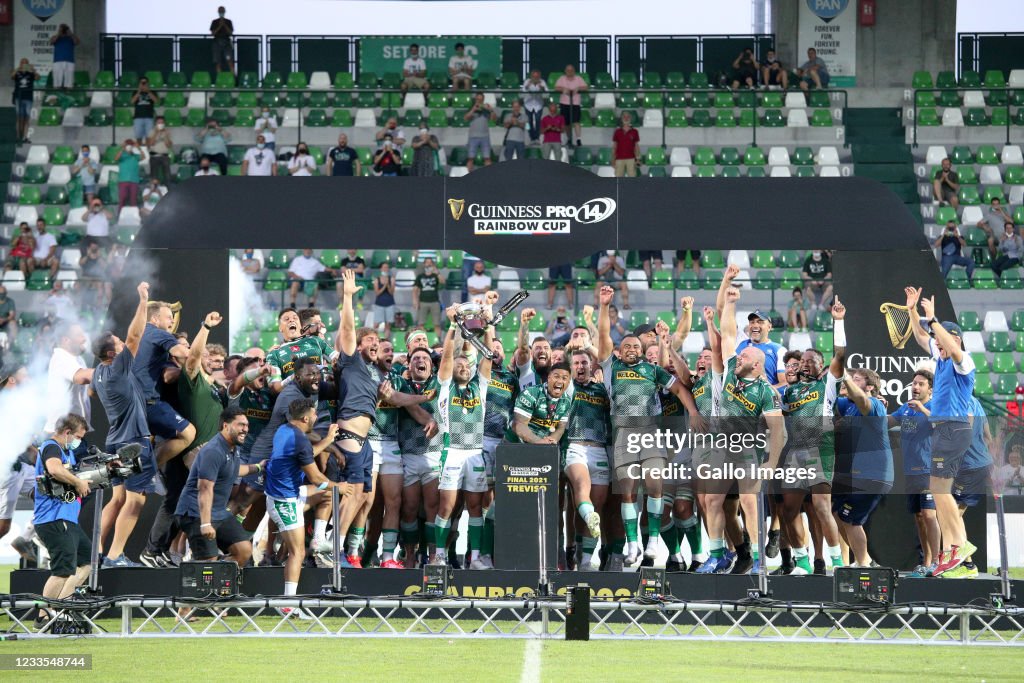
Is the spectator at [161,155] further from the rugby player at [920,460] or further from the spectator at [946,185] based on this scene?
the rugby player at [920,460]

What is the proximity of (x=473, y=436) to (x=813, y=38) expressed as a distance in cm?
1807

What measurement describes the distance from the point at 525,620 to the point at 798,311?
944 centimetres

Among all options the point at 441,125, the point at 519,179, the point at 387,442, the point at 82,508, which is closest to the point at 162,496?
the point at 82,508

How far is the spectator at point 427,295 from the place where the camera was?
21.3 meters

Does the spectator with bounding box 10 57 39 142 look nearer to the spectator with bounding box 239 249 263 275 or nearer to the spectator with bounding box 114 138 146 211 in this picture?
the spectator with bounding box 114 138 146 211

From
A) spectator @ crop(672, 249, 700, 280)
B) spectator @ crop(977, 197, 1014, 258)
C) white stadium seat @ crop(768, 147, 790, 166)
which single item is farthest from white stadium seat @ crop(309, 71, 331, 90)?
spectator @ crop(977, 197, 1014, 258)

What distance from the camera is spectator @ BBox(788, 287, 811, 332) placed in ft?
67.2

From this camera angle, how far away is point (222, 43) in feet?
96.7

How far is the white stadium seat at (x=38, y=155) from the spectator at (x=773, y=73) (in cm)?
1264

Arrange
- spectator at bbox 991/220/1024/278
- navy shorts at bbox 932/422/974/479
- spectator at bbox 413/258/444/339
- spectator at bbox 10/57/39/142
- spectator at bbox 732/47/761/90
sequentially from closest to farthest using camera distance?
navy shorts at bbox 932/422/974/479, spectator at bbox 413/258/444/339, spectator at bbox 991/220/1024/278, spectator at bbox 10/57/39/142, spectator at bbox 732/47/761/90

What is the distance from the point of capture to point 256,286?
19375mm

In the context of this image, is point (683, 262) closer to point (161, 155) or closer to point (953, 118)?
point (953, 118)

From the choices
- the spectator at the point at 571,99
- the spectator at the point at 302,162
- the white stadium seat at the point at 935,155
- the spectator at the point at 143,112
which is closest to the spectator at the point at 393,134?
the spectator at the point at 302,162

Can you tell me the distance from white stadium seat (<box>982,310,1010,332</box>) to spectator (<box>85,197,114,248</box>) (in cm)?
1321
